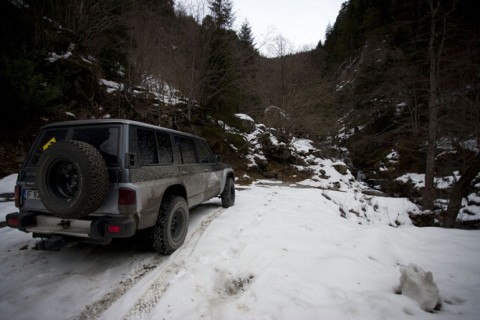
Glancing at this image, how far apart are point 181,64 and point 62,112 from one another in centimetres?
690

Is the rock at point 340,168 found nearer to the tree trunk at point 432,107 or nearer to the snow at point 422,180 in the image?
the snow at point 422,180

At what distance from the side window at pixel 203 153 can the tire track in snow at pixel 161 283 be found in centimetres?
163

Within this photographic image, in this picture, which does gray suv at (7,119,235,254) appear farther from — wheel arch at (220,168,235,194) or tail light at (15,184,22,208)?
wheel arch at (220,168,235,194)

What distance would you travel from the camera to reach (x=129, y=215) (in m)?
2.54

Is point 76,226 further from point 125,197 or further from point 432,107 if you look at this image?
point 432,107

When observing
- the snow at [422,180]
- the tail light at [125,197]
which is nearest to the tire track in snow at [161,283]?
the tail light at [125,197]

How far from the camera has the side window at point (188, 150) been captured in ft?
13.5

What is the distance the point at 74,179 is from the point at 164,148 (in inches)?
50.2

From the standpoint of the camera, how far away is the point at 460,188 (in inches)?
247

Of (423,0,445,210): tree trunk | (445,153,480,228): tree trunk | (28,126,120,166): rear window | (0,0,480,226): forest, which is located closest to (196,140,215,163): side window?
(28,126,120,166): rear window

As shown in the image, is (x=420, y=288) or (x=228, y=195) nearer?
(x=420, y=288)

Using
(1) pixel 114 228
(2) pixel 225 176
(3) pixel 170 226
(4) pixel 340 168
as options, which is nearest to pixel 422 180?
(4) pixel 340 168

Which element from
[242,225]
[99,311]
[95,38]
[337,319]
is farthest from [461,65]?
[95,38]

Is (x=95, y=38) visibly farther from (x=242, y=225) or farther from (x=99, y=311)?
(x=99, y=311)
